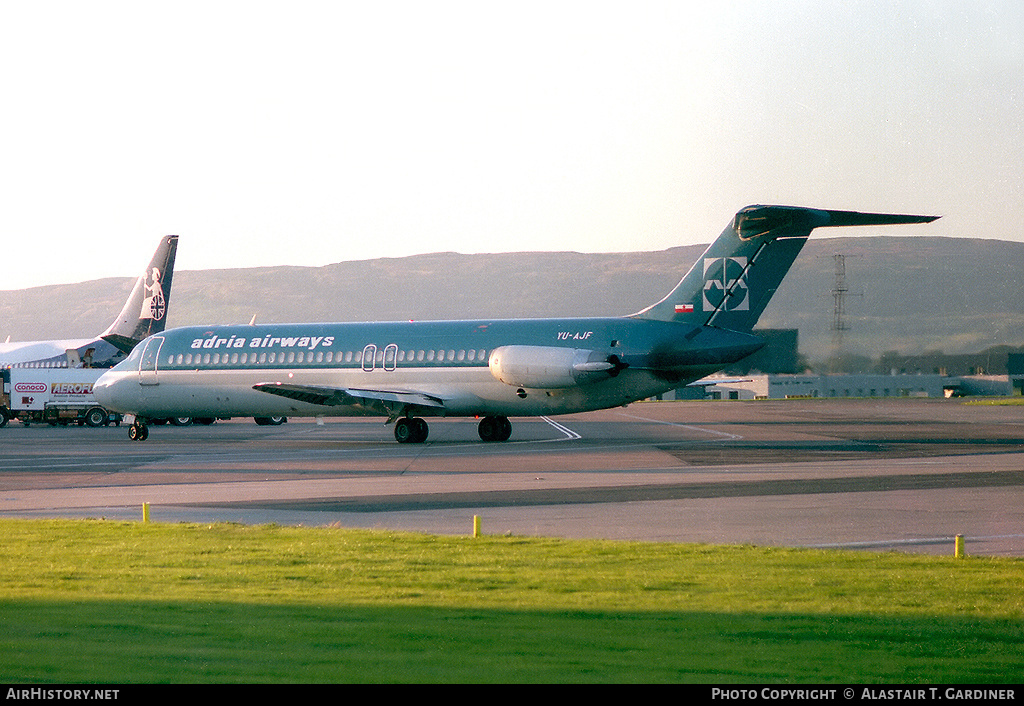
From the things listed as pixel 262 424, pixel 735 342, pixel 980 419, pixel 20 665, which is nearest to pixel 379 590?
pixel 20 665

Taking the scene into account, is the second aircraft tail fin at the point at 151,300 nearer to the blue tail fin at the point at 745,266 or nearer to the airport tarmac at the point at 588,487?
the airport tarmac at the point at 588,487

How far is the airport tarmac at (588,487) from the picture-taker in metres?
15.6

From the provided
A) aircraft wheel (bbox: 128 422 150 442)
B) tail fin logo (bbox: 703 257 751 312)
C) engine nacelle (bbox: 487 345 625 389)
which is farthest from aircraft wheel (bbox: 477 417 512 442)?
aircraft wheel (bbox: 128 422 150 442)

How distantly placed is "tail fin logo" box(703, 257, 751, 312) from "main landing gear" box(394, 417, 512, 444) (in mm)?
8536

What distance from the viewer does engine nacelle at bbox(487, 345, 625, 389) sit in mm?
35875

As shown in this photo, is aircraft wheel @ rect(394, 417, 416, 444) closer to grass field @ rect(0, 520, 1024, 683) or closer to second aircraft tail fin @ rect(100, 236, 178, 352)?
grass field @ rect(0, 520, 1024, 683)

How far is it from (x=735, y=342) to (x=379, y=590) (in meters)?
26.3

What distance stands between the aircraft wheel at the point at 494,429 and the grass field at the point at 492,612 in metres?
25.7

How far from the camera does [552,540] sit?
14.0 m

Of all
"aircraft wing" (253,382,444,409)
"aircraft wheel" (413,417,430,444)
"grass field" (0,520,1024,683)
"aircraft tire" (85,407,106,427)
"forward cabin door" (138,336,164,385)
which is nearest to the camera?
"grass field" (0,520,1024,683)

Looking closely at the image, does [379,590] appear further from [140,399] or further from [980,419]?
[980,419]

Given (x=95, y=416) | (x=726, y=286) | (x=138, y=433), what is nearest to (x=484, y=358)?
(x=726, y=286)

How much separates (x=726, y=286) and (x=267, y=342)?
16.8 metres

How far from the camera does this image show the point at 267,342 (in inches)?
1672
